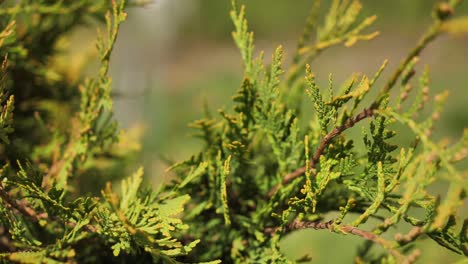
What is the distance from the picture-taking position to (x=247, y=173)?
4.75 ft

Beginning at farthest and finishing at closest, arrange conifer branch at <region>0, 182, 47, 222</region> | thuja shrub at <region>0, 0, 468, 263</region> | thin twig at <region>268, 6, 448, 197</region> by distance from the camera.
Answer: conifer branch at <region>0, 182, 47, 222</region>
thuja shrub at <region>0, 0, 468, 263</region>
thin twig at <region>268, 6, 448, 197</region>

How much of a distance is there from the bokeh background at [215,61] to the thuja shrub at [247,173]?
80 centimetres

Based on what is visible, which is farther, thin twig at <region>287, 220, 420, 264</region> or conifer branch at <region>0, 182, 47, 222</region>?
conifer branch at <region>0, 182, 47, 222</region>

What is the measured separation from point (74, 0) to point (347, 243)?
3168 millimetres

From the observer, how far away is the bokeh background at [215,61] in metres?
5.83

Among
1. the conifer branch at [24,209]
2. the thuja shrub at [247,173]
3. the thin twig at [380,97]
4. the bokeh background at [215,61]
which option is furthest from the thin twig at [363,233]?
the bokeh background at [215,61]

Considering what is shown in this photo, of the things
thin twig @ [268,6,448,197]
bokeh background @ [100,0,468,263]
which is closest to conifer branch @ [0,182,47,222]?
thin twig @ [268,6,448,197]

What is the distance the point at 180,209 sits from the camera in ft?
3.59

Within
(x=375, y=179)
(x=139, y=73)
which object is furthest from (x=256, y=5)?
(x=375, y=179)

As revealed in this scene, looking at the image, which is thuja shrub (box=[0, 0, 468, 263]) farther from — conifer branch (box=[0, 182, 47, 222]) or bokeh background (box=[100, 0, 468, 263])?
bokeh background (box=[100, 0, 468, 263])

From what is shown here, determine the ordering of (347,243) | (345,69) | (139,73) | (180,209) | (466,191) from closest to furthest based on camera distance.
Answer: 1. (466,191)
2. (180,209)
3. (347,243)
4. (139,73)
5. (345,69)

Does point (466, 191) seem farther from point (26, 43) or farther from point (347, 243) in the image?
point (347, 243)

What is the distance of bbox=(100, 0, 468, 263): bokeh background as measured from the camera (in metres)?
5.83

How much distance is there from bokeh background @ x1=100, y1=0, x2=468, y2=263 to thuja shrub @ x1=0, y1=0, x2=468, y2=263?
799 mm
